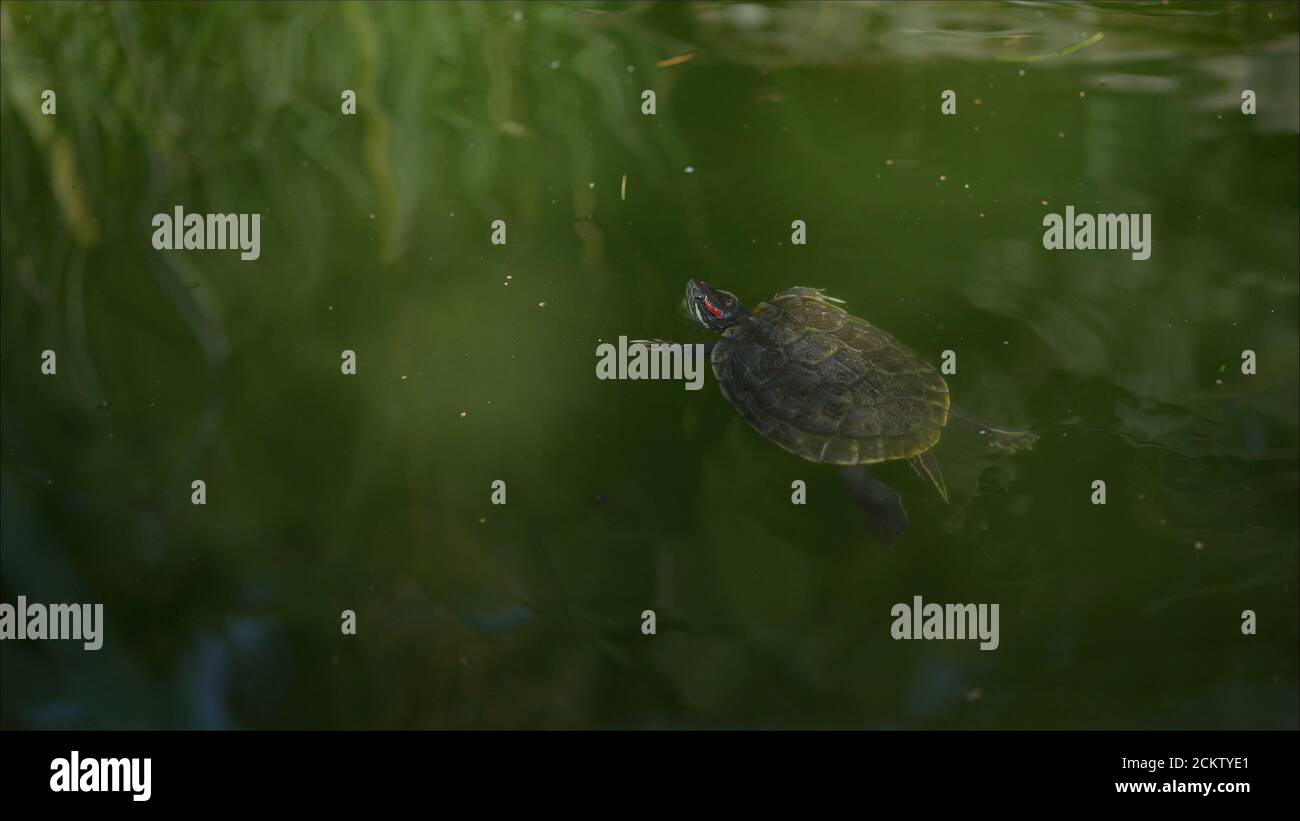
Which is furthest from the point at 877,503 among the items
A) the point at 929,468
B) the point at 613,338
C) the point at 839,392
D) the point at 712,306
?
the point at 613,338

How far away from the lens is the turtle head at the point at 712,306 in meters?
3.00

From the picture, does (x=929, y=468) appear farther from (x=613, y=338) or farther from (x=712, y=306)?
(x=613, y=338)

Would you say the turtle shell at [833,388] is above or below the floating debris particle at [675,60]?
below

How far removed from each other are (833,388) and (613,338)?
0.76 m

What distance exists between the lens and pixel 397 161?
3.20 metres

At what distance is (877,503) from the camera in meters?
2.93

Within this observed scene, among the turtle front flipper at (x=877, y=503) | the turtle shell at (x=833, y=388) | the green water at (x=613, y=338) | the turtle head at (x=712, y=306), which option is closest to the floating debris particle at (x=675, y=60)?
the green water at (x=613, y=338)

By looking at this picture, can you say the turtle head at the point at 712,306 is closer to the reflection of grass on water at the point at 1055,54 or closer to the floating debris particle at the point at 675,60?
the floating debris particle at the point at 675,60

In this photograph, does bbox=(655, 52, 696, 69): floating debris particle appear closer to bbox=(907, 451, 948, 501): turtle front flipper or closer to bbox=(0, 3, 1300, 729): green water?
bbox=(0, 3, 1300, 729): green water

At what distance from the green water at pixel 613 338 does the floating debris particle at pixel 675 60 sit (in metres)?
0.02

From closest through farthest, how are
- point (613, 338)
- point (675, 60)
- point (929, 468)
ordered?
1. point (929, 468)
2. point (613, 338)
3. point (675, 60)

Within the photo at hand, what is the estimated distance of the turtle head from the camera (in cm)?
300

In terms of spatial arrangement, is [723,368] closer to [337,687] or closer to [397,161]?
[397,161]

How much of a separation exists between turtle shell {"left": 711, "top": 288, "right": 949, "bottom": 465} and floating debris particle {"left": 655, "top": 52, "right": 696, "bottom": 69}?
0.98 m
